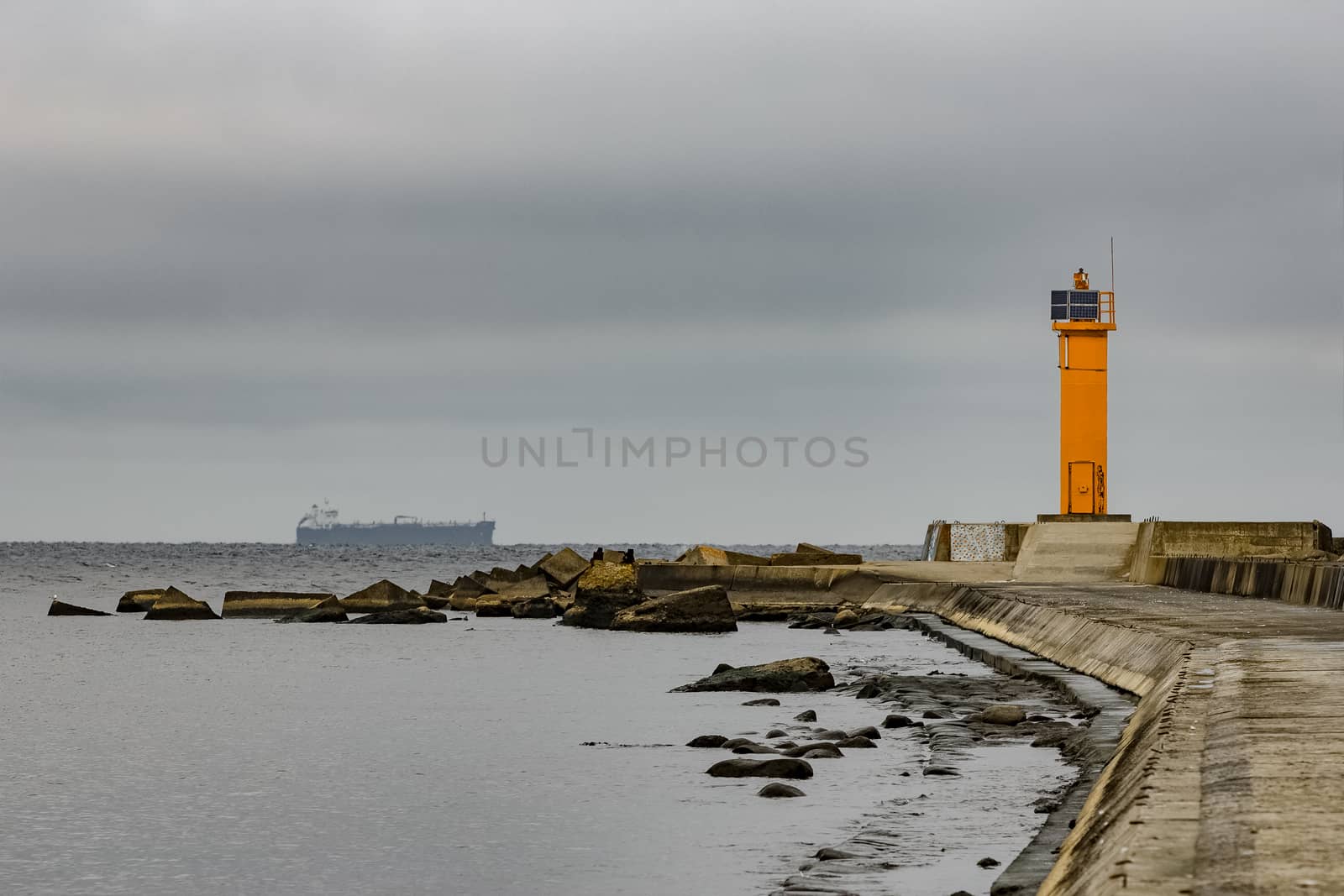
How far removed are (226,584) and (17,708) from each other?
2020 inches

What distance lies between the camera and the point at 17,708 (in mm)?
18828

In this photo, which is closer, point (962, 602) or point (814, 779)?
point (814, 779)

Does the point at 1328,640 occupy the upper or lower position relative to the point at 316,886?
upper

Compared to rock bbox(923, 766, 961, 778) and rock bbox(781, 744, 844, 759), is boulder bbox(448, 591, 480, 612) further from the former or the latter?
rock bbox(923, 766, 961, 778)

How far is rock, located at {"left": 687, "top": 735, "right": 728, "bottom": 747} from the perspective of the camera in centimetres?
1379

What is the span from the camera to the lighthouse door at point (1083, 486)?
3728 centimetres

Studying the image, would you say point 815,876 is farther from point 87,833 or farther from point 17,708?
point 17,708

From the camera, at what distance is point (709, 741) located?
1386cm

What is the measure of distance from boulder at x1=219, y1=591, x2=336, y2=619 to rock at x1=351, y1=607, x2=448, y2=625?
7.12 ft

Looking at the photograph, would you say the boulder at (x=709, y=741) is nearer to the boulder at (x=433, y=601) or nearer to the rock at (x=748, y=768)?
the rock at (x=748, y=768)

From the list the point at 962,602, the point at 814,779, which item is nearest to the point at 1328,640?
the point at 814,779

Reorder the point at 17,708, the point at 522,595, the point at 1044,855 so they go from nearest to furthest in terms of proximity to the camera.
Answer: the point at 1044,855
the point at 17,708
the point at 522,595

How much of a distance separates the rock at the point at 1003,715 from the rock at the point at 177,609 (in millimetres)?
28525

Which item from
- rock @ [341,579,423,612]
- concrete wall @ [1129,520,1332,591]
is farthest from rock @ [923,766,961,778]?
rock @ [341,579,423,612]
